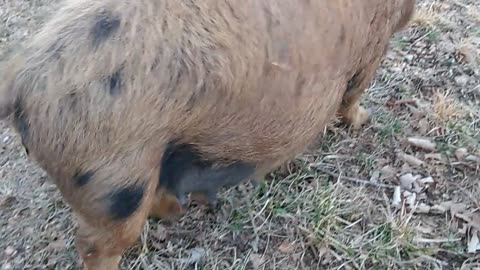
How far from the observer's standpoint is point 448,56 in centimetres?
395

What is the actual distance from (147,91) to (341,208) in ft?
4.63

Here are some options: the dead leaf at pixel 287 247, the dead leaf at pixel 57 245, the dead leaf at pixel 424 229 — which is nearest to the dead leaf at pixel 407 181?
the dead leaf at pixel 424 229

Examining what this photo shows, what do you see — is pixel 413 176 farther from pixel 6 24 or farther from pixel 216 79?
pixel 6 24

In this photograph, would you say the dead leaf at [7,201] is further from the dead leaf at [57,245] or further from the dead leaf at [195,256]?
the dead leaf at [195,256]

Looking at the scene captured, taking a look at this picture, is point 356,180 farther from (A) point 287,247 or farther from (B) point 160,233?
(B) point 160,233

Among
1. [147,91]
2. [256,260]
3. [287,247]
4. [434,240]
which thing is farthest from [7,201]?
[434,240]

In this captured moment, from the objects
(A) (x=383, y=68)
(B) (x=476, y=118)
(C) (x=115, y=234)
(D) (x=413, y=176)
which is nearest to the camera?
(C) (x=115, y=234)

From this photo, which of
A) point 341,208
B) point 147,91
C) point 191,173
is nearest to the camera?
point 147,91

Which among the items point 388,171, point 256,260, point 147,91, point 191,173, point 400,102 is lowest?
point 256,260

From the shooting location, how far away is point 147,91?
2.05m

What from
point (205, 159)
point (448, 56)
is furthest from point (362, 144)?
point (205, 159)

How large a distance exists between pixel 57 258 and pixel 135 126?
1102mm

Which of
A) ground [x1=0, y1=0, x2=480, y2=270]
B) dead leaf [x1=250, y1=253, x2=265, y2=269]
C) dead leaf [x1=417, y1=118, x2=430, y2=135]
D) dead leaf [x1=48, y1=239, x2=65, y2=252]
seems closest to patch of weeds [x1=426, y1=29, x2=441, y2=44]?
ground [x1=0, y1=0, x2=480, y2=270]

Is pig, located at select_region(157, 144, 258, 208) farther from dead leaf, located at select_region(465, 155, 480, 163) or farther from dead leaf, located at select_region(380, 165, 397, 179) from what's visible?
dead leaf, located at select_region(465, 155, 480, 163)
